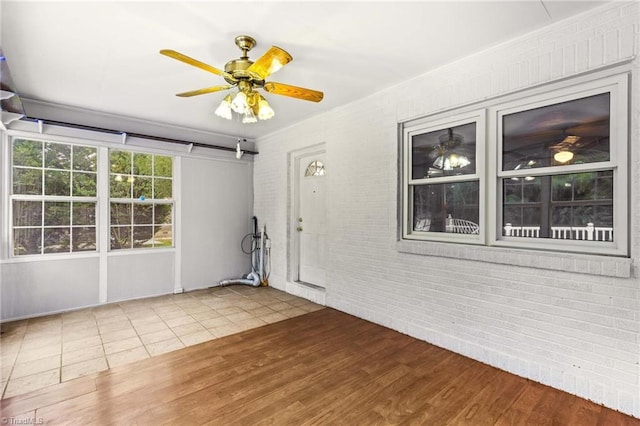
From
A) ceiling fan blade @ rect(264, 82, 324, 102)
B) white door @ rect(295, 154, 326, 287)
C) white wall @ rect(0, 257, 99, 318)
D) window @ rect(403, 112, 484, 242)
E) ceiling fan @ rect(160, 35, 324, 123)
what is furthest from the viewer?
white door @ rect(295, 154, 326, 287)

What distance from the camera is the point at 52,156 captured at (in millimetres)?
4141

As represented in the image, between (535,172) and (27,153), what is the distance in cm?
581

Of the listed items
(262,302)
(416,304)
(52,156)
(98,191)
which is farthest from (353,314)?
(52,156)

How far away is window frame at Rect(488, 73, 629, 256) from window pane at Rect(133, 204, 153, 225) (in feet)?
15.8

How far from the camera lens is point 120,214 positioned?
15.2ft

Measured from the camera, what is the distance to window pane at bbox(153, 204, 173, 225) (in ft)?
16.4

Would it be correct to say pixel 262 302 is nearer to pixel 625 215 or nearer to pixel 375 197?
pixel 375 197

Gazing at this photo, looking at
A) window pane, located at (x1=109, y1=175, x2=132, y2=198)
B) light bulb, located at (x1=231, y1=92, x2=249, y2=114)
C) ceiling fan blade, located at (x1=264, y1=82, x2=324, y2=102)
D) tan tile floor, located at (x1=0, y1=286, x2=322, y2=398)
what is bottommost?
tan tile floor, located at (x1=0, y1=286, x2=322, y2=398)

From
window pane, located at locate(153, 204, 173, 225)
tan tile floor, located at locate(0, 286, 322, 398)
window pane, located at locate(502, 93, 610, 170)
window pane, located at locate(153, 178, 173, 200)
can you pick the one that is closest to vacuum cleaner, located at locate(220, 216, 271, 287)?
tan tile floor, located at locate(0, 286, 322, 398)

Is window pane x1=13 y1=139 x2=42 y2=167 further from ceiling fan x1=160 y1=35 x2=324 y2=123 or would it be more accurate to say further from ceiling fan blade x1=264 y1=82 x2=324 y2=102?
ceiling fan blade x1=264 y1=82 x2=324 y2=102

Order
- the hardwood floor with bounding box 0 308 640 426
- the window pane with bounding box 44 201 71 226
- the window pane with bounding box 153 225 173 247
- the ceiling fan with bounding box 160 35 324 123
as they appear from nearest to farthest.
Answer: the hardwood floor with bounding box 0 308 640 426 < the ceiling fan with bounding box 160 35 324 123 < the window pane with bounding box 44 201 71 226 < the window pane with bounding box 153 225 173 247

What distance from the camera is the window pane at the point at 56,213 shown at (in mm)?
4086

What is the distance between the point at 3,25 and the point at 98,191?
2.50m

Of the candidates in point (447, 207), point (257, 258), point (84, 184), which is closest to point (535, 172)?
point (447, 207)
